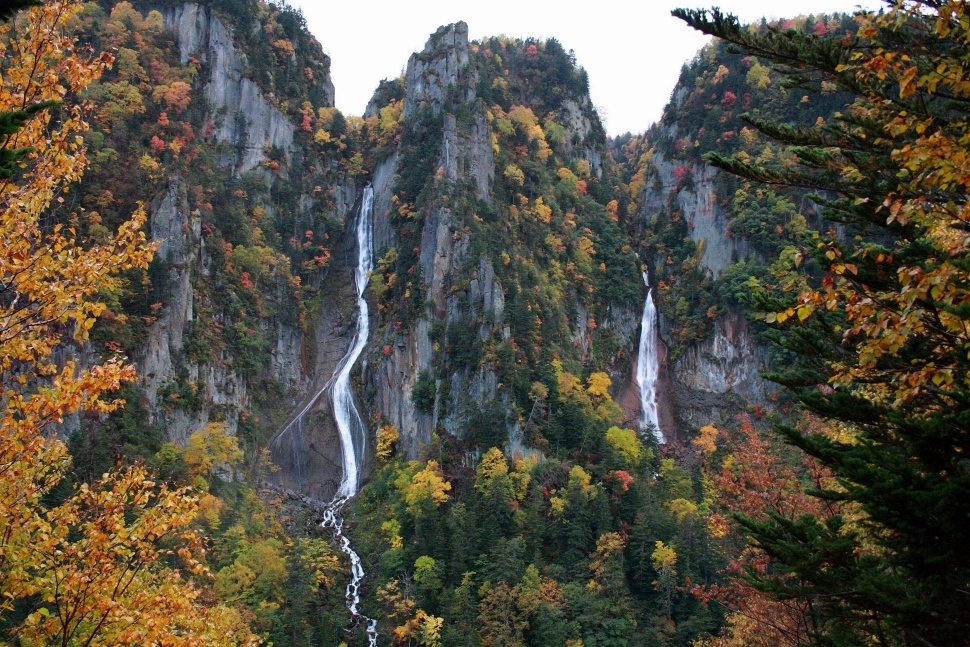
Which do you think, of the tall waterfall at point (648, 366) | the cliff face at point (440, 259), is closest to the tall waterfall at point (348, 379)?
the cliff face at point (440, 259)

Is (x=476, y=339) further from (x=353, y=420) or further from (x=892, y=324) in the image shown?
(x=892, y=324)

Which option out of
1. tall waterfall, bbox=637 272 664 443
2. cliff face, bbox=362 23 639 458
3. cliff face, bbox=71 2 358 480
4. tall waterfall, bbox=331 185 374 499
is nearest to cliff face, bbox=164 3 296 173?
cliff face, bbox=71 2 358 480

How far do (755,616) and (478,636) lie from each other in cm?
1950

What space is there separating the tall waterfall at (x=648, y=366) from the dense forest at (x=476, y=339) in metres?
0.95

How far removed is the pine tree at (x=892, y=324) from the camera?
5496 mm

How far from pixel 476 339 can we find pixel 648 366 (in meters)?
19.6

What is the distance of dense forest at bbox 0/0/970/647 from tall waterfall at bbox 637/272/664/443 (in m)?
0.95

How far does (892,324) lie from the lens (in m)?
5.66

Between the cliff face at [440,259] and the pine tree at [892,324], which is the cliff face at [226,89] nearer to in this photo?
the cliff face at [440,259]

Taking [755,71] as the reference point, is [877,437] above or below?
below

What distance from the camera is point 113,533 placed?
690 centimetres

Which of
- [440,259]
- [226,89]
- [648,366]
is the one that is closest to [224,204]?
[226,89]

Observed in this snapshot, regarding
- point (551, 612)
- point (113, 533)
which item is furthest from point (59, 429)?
point (113, 533)

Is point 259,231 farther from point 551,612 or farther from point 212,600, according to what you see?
point 551,612
